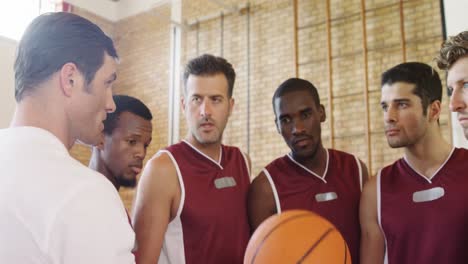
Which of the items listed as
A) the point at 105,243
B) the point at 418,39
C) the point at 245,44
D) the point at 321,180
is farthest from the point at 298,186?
the point at 245,44

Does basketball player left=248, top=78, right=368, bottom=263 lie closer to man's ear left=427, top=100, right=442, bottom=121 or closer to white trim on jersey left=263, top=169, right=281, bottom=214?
white trim on jersey left=263, top=169, right=281, bottom=214

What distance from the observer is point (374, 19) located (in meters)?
6.76

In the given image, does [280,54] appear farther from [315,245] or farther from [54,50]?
[54,50]

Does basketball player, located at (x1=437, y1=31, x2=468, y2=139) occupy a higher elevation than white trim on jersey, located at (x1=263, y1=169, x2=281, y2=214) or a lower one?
higher

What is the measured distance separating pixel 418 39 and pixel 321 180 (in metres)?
4.43

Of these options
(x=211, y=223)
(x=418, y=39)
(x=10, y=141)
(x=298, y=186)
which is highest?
(x=418, y=39)

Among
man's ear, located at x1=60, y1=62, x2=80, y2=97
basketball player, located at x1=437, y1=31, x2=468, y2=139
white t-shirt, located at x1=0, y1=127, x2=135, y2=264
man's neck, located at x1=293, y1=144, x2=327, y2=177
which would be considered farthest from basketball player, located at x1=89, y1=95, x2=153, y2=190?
basketball player, located at x1=437, y1=31, x2=468, y2=139

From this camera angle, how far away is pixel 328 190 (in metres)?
2.61

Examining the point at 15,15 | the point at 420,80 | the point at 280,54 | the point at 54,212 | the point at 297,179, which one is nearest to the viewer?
the point at 54,212

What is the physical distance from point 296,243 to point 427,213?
0.81m

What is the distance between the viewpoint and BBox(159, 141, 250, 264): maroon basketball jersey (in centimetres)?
238

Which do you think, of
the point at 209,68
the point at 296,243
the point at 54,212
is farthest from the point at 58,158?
the point at 209,68

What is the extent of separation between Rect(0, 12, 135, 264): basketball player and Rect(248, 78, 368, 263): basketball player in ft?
4.45

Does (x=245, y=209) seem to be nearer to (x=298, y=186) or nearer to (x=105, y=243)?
(x=298, y=186)
